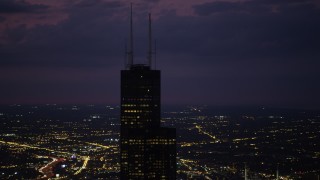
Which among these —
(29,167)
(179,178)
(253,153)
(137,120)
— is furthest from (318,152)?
(137,120)

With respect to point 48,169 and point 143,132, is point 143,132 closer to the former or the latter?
point 143,132

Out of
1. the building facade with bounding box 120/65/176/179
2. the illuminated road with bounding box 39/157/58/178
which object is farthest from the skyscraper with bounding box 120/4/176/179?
the illuminated road with bounding box 39/157/58/178

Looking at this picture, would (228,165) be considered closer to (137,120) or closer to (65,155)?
(65,155)

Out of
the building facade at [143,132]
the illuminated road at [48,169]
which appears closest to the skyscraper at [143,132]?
the building facade at [143,132]

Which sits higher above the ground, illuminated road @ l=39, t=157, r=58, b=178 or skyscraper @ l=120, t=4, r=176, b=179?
skyscraper @ l=120, t=4, r=176, b=179

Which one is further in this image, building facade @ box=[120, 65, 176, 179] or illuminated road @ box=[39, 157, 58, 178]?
illuminated road @ box=[39, 157, 58, 178]

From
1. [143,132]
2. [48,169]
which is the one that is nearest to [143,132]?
[143,132]

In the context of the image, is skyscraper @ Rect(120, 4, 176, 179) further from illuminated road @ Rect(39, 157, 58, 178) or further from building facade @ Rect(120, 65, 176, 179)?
illuminated road @ Rect(39, 157, 58, 178)

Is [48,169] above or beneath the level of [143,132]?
beneath

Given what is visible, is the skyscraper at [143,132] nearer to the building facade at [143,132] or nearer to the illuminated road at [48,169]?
the building facade at [143,132]

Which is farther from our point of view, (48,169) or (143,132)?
(48,169)
